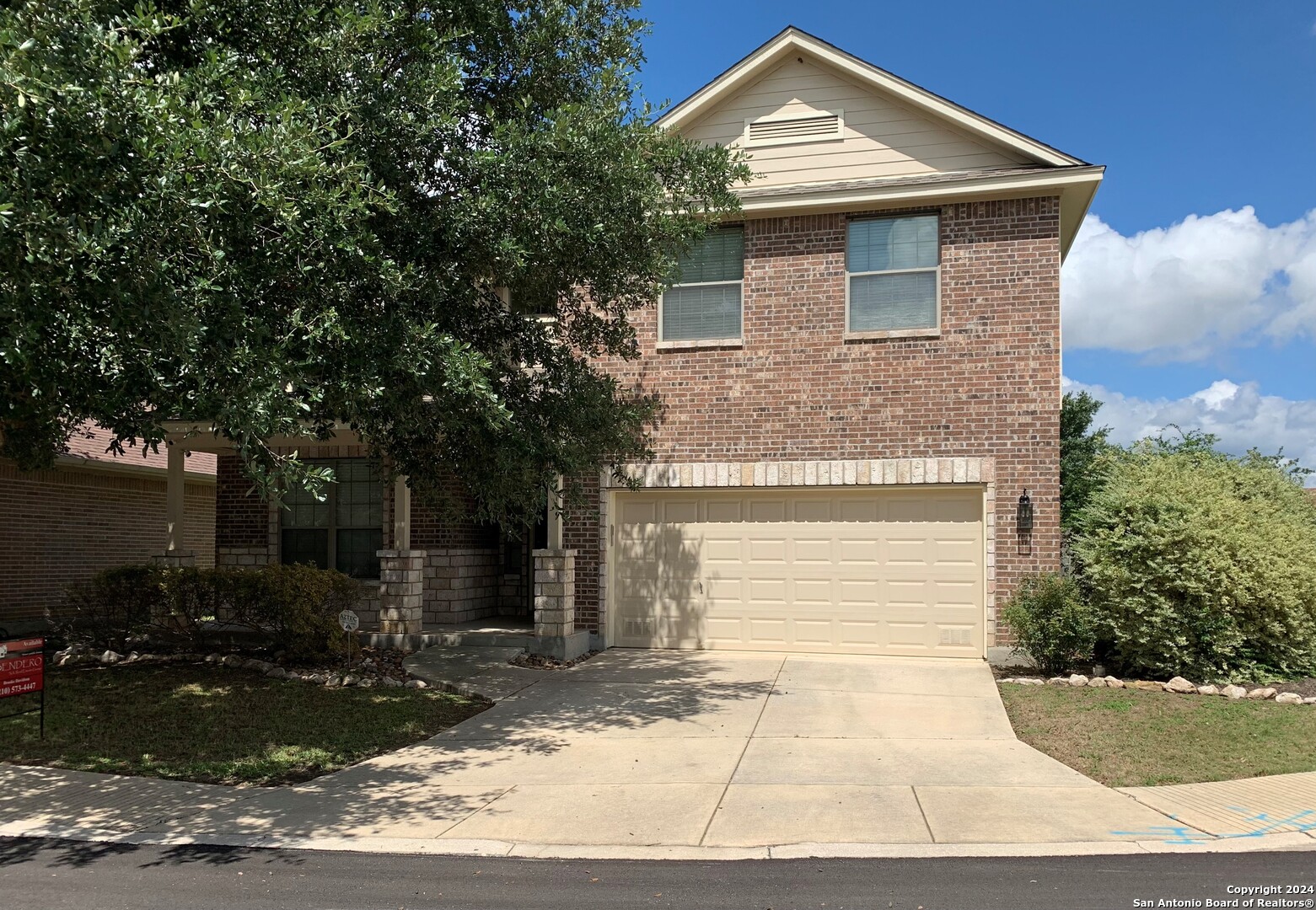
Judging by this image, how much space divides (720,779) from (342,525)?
10450 mm

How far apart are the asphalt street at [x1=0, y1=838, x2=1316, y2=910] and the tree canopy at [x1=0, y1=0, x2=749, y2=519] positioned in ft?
8.27

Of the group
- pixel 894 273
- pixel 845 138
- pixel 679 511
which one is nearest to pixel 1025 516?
pixel 894 273

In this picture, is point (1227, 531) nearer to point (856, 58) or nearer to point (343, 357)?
point (856, 58)

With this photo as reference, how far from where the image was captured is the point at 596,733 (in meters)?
9.43

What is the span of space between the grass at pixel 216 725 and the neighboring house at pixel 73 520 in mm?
7105

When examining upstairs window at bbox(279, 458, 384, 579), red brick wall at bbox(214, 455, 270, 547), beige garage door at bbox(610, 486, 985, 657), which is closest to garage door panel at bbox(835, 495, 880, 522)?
beige garage door at bbox(610, 486, 985, 657)

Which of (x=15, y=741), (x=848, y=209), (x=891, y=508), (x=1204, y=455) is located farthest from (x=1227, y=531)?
(x=15, y=741)

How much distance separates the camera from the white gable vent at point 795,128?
1382 centimetres

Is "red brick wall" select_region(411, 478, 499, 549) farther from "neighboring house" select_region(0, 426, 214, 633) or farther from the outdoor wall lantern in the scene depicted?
the outdoor wall lantern

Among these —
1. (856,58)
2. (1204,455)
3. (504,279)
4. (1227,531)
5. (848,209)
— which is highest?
(856,58)

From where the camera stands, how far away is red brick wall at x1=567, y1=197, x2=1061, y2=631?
1268 centimetres

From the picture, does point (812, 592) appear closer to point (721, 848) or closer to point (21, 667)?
point (721, 848)

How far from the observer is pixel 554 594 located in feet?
43.2

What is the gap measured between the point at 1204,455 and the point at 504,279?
959cm
